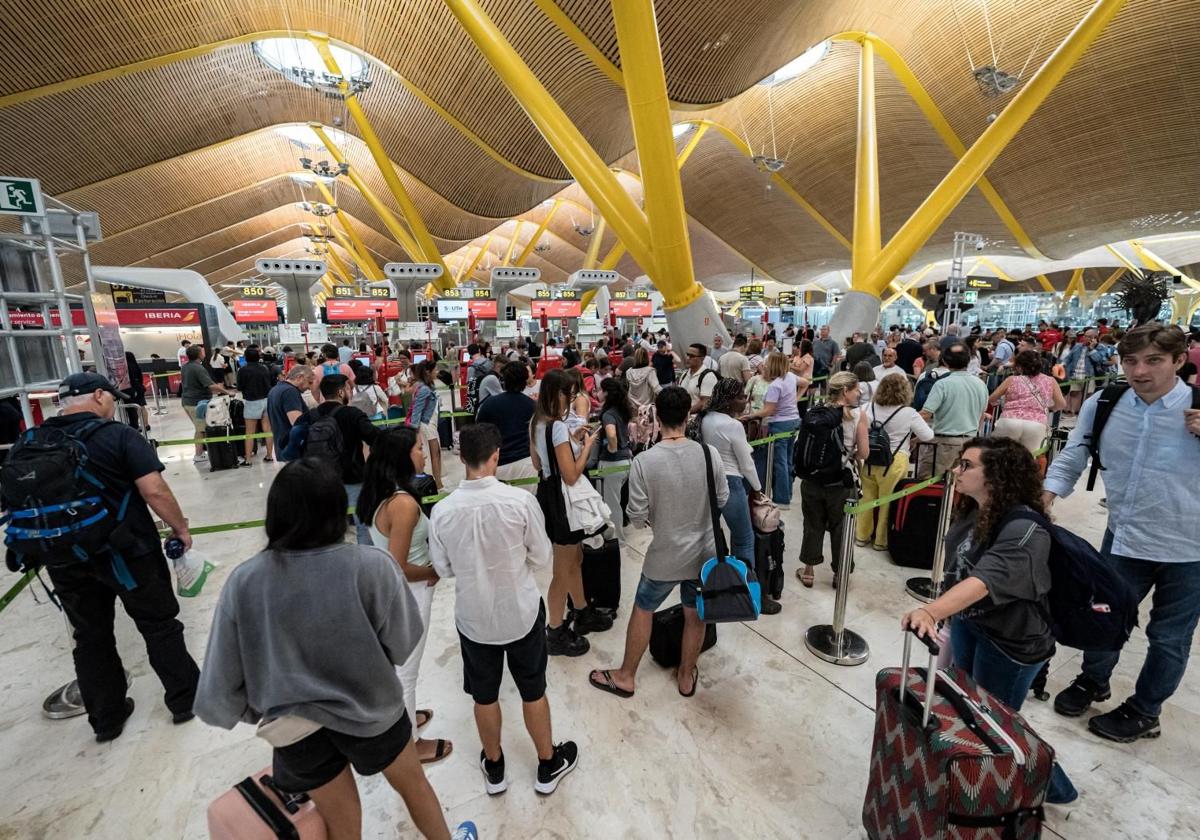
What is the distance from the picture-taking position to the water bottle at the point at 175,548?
2.65 metres

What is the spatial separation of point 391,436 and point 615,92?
16.0 m

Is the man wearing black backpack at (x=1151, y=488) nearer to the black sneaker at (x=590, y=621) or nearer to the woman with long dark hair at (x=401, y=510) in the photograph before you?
the black sneaker at (x=590, y=621)

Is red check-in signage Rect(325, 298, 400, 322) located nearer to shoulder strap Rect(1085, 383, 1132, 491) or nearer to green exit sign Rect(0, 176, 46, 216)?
green exit sign Rect(0, 176, 46, 216)

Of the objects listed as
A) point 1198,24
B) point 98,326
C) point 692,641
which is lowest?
point 692,641

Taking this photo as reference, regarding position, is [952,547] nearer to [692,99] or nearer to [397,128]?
[692,99]

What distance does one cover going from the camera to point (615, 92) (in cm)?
1509

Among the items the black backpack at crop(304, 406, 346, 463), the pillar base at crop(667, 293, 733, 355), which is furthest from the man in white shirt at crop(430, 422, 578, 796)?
the pillar base at crop(667, 293, 733, 355)

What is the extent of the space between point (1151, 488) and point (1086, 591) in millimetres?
847

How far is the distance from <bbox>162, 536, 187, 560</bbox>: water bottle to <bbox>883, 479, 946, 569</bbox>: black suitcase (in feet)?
16.1

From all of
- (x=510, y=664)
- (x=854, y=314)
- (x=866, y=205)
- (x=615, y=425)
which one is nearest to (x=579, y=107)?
(x=866, y=205)

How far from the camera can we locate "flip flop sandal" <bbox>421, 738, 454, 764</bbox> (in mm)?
2533

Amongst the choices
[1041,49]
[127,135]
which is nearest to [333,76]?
[127,135]

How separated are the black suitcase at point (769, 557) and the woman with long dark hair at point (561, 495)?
1096 mm

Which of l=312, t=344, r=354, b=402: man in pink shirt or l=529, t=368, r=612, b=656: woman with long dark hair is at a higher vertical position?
l=312, t=344, r=354, b=402: man in pink shirt
